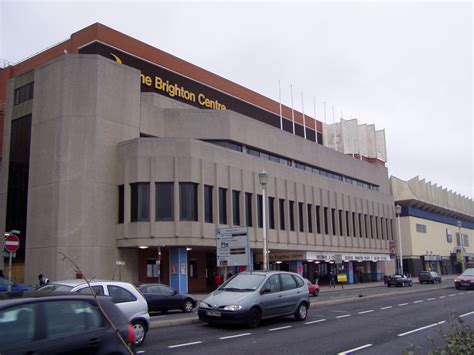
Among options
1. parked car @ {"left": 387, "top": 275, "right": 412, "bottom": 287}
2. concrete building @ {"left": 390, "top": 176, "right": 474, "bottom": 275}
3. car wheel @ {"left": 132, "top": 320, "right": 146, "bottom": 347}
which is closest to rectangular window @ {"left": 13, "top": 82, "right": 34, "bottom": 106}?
car wheel @ {"left": 132, "top": 320, "right": 146, "bottom": 347}

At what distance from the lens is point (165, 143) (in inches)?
1309

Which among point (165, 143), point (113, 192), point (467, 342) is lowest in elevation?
point (467, 342)

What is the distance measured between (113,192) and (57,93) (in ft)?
24.6

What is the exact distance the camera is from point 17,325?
5.60 metres

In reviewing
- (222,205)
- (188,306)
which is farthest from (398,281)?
(188,306)

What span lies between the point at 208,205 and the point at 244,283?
1982 centimetres

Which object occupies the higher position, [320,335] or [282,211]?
[282,211]

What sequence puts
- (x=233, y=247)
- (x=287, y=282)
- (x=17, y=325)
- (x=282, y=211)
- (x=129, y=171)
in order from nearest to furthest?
(x=17, y=325) < (x=287, y=282) < (x=233, y=247) < (x=129, y=171) < (x=282, y=211)

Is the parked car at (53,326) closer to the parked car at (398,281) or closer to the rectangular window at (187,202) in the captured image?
the rectangular window at (187,202)

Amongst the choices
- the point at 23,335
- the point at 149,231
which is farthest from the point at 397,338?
the point at 149,231

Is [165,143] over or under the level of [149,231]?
over

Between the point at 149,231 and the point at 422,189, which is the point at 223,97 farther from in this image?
the point at 422,189

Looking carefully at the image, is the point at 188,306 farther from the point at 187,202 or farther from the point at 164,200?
the point at 187,202

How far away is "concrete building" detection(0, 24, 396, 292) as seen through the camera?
31547 millimetres
